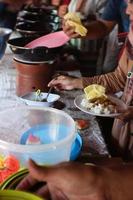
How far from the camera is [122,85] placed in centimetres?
165

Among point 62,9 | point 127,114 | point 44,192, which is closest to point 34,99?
point 127,114

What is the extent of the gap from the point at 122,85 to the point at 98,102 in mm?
373

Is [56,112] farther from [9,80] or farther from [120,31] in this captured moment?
[120,31]

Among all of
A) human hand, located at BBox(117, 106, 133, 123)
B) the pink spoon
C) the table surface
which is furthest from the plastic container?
the pink spoon

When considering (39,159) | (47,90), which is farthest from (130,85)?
(39,159)

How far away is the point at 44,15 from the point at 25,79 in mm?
982

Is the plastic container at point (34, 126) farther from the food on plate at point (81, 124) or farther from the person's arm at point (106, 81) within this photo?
the person's arm at point (106, 81)

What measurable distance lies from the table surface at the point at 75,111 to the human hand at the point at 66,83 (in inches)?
1.4

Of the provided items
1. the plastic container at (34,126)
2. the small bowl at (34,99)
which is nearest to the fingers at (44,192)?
the plastic container at (34,126)

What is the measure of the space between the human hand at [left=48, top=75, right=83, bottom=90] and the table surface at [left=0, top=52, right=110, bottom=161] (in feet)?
0.12

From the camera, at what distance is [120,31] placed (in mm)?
2439

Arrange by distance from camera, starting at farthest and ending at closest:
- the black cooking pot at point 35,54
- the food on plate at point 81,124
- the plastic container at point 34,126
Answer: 1. the black cooking pot at point 35,54
2. the food on plate at point 81,124
3. the plastic container at point 34,126

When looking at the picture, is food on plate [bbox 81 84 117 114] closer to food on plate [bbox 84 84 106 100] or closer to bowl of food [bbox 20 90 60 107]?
food on plate [bbox 84 84 106 100]

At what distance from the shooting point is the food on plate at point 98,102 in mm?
1270
